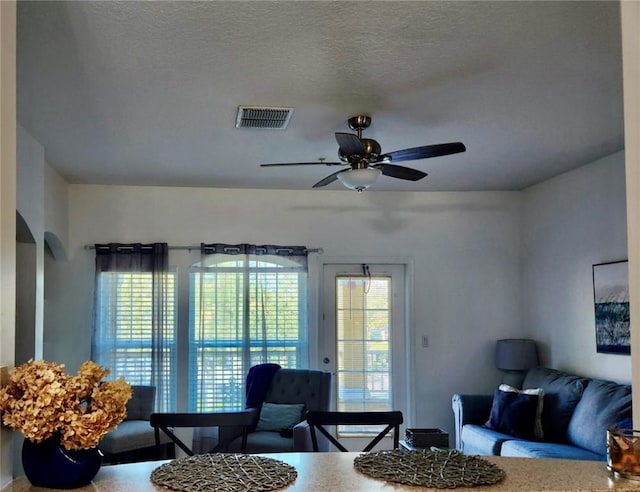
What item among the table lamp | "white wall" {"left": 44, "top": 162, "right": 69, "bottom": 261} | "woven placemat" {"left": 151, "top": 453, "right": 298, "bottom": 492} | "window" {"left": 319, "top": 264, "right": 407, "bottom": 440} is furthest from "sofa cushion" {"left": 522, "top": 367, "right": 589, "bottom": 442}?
"white wall" {"left": 44, "top": 162, "right": 69, "bottom": 261}

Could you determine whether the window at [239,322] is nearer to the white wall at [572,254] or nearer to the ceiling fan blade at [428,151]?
the white wall at [572,254]

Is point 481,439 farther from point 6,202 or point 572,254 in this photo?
point 6,202

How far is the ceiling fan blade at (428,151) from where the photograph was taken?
352cm

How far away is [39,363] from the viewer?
1.78 meters

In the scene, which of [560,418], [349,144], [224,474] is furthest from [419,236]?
[224,474]

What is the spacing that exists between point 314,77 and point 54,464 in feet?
7.13

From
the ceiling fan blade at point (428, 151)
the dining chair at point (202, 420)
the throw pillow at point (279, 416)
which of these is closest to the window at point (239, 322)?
the throw pillow at point (279, 416)

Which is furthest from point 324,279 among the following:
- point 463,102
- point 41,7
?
point 41,7

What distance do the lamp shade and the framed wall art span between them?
0.95 m

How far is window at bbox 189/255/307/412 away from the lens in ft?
19.5

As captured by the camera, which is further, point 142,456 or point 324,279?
point 324,279

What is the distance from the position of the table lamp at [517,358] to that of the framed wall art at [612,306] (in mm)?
953

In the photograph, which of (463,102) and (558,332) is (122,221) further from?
(558,332)

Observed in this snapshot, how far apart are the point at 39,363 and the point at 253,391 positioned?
151 inches
